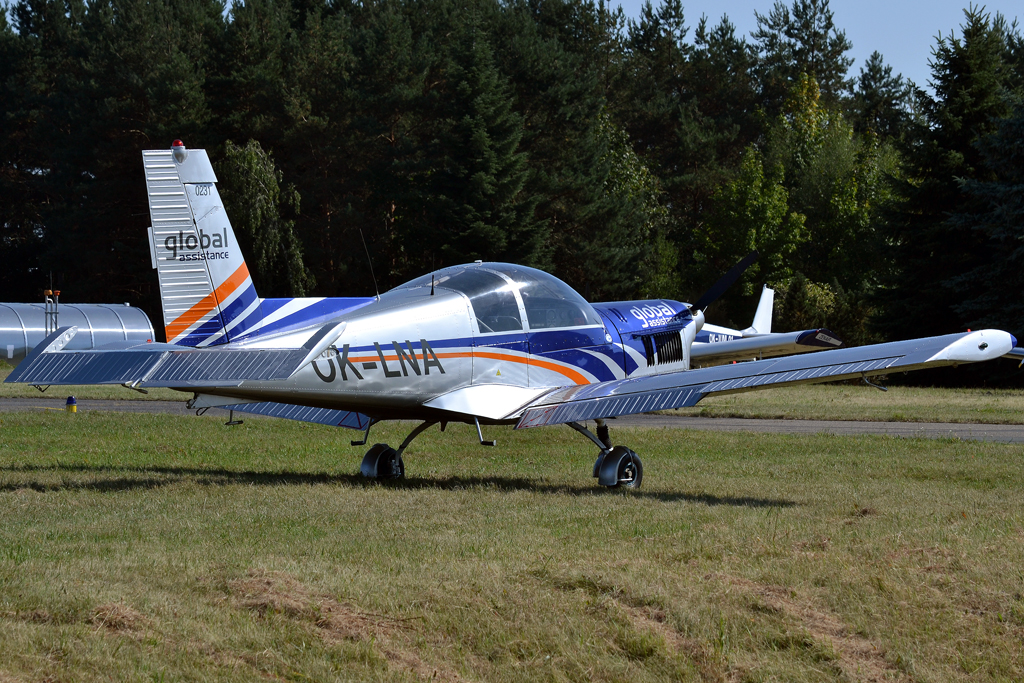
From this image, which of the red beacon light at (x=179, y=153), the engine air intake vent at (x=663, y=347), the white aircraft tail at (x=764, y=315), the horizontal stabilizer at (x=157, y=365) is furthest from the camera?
the white aircraft tail at (x=764, y=315)

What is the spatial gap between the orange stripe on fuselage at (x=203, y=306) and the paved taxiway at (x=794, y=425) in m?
9.86

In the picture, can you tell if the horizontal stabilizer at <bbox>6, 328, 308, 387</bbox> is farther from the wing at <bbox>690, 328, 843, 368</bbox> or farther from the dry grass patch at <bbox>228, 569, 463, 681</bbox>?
the wing at <bbox>690, 328, 843, 368</bbox>

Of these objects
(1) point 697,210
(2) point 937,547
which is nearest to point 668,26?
(1) point 697,210

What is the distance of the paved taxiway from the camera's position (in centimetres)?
1694

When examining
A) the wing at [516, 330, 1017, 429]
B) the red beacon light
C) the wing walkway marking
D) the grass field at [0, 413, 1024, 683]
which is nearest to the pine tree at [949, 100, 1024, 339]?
the wing walkway marking

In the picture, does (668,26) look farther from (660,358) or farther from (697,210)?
(660,358)

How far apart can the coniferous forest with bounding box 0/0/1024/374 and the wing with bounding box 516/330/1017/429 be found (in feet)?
81.0

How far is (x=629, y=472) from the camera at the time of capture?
418 inches

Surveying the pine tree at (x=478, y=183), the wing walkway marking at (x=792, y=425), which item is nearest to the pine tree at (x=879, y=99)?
the pine tree at (x=478, y=183)

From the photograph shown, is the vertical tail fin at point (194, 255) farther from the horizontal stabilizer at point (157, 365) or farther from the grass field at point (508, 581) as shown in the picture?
the grass field at point (508, 581)

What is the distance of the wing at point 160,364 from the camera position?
8562 mm

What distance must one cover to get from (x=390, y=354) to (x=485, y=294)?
1.39 m

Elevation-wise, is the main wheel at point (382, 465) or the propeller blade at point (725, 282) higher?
the propeller blade at point (725, 282)

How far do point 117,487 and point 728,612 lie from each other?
22.2 feet
